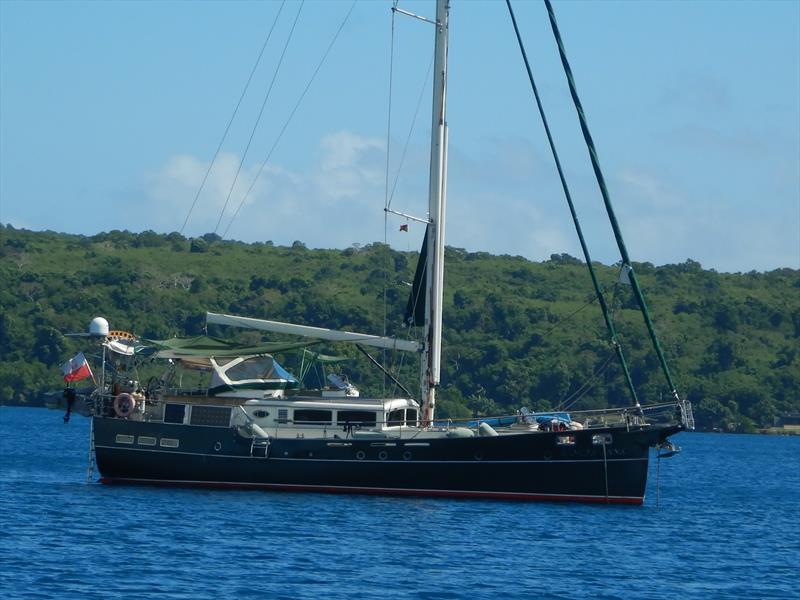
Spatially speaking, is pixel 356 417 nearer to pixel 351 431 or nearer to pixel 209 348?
pixel 351 431

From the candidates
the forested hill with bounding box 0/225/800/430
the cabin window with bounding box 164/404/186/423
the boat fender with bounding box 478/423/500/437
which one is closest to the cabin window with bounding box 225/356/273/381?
the cabin window with bounding box 164/404/186/423

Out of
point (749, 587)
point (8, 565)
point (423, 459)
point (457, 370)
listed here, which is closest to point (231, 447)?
point (423, 459)

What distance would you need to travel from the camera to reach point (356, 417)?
158 ft

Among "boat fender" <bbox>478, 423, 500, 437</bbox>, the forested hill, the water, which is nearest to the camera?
the water

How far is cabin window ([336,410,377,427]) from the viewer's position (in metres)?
→ 48.0

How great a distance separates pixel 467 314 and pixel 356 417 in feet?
337

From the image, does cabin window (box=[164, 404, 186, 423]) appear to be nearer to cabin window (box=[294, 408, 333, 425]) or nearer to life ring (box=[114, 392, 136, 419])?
life ring (box=[114, 392, 136, 419])

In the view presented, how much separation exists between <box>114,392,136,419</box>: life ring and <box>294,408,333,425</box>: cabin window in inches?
200

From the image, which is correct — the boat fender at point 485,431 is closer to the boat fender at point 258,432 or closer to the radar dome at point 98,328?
the boat fender at point 258,432

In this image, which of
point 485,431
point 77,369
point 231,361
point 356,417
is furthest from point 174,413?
point 485,431

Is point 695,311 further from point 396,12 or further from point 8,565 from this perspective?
point 8,565

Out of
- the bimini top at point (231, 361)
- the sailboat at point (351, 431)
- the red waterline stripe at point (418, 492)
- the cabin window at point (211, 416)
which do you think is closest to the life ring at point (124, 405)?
the sailboat at point (351, 431)

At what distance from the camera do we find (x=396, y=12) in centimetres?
4859

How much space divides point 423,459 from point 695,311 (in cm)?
12060
